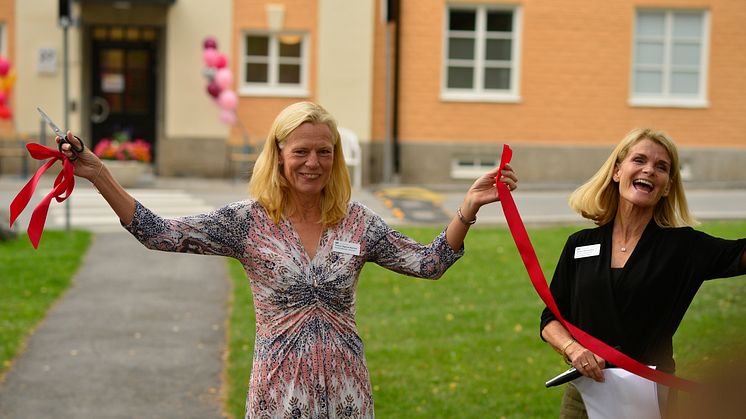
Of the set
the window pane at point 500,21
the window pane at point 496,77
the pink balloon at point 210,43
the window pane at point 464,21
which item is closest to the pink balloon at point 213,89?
the pink balloon at point 210,43

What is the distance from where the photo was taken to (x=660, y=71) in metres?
23.5

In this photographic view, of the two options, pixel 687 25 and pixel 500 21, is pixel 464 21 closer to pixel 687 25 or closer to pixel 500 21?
pixel 500 21

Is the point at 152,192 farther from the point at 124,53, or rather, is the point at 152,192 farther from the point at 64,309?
the point at 64,309

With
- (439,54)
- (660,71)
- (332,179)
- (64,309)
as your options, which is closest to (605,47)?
(660,71)

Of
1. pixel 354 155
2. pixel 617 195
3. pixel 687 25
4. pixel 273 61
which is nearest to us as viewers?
pixel 617 195

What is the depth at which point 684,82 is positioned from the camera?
23.5 metres

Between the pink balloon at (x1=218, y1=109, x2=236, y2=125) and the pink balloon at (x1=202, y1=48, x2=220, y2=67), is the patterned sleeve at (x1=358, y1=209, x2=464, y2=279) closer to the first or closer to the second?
the pink balloon at (x1=202, y1=48, x2=220, y2=67)

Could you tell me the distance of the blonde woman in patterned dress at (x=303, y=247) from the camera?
12.2ft

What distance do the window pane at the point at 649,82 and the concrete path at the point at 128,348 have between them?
13.1 m

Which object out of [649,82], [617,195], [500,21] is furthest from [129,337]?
[649,82]

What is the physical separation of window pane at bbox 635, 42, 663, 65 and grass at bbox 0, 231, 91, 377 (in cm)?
1305

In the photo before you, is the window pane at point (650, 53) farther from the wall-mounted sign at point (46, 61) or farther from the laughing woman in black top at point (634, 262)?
the laughing woman in black top at point (634, 262)

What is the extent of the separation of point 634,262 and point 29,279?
8.82m

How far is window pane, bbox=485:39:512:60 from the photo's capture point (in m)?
23.1
